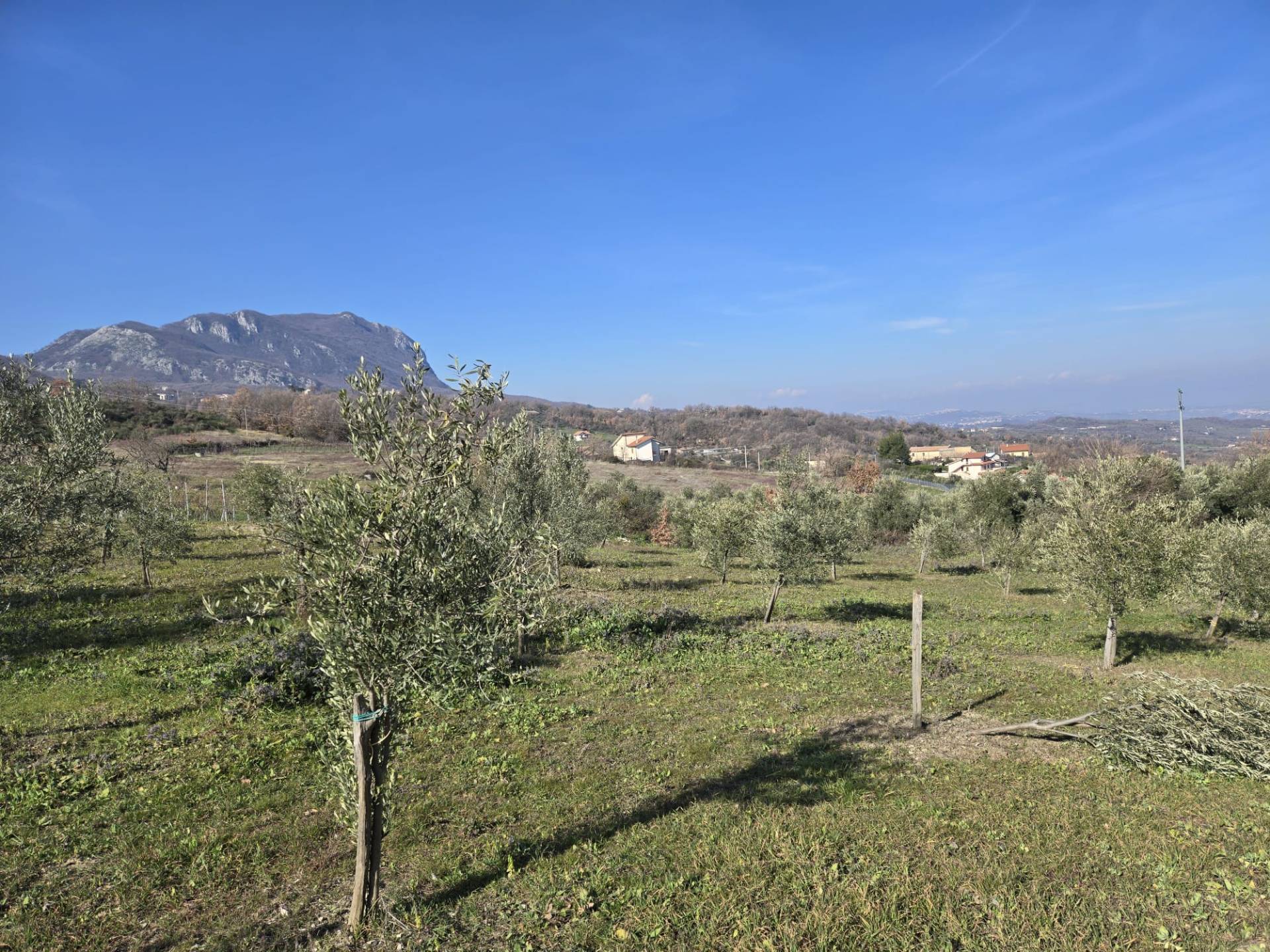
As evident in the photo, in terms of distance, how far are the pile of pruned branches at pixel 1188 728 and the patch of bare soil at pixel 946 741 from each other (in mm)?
573

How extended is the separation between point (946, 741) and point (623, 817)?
26.5ft

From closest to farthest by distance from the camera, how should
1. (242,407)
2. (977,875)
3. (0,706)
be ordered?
(977,875) < (0,706) < (242,407)

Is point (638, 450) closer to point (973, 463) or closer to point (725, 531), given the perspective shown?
point (973, 463)

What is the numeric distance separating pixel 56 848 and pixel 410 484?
8476 mm

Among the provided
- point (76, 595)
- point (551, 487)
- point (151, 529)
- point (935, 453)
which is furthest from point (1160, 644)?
point (935, 453)

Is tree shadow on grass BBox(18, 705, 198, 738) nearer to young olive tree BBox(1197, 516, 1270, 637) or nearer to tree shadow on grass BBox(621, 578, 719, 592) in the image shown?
tree shadow on grass BBox(621, 578, 719, 592)

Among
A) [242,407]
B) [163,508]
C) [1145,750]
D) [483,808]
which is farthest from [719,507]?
[242,407]

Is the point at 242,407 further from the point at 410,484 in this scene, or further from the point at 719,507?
the point at 410,484

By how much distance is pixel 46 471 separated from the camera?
15047mm

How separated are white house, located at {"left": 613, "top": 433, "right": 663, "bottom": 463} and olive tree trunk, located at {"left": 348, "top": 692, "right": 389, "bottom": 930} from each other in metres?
125

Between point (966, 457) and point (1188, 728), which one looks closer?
point (1188, 728)

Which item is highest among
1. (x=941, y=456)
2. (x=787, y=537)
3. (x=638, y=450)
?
(x=638, y=450)

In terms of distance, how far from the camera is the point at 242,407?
132125mm

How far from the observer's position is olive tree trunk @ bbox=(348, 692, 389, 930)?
7457mm
